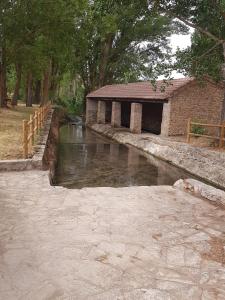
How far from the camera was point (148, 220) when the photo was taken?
6.79 metres

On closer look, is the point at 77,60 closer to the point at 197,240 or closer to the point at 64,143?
the point at 64,143

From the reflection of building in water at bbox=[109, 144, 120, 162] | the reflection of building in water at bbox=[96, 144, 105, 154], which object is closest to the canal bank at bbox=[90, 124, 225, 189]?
the reflection of building in water at bbox=[109, 144, 120, 162]

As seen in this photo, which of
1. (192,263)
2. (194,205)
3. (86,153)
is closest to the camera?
(192,263)

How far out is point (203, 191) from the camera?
8.80 metres

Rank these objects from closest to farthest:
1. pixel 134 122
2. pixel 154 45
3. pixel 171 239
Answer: pixel 171 239 → pixel 134 122 → pixel 154 45

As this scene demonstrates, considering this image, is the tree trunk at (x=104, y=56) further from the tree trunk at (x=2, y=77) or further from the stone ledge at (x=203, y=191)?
the stone ledge at (x=203, y=191)

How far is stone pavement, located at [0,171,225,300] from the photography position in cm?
436

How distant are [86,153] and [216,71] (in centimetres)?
844

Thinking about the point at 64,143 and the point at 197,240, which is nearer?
the point at 197,240

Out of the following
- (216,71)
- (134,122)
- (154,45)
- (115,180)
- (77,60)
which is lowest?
(115,180)

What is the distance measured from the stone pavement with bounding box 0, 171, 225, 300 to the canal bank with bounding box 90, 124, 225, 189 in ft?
17.6

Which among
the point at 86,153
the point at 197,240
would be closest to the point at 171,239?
the point at 197,240

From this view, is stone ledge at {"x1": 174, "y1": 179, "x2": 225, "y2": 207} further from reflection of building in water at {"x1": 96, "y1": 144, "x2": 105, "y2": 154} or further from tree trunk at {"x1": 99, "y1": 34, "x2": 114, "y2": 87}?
tree trunk at {"x1": 99, "y1": 34, "x2": 114, "y2": 87}

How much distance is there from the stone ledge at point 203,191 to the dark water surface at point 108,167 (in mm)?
3045
